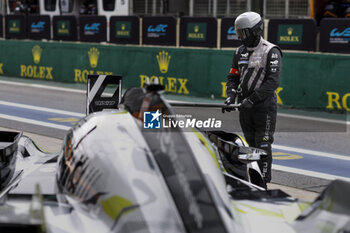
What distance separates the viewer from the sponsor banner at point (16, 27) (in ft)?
80.0

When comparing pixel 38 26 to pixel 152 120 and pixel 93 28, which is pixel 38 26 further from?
pixel 152 120

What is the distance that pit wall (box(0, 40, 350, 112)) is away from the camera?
1534 cm

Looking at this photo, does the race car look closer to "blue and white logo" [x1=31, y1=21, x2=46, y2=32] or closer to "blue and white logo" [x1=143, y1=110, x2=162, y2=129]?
"blue and white logo" [x1=143, y1=110, x2=162, y2=129]

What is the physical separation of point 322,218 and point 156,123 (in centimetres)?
109

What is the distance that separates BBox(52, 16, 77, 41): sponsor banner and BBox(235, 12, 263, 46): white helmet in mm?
15890

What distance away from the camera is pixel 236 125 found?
567cm

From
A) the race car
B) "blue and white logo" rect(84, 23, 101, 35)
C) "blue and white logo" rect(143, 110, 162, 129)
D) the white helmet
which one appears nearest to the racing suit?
the white helmet

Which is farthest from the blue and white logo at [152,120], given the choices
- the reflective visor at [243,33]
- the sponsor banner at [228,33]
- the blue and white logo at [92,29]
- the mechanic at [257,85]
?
the blue and white logo at [92,29]

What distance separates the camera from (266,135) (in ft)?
25.0

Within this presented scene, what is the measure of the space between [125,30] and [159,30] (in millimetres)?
1588

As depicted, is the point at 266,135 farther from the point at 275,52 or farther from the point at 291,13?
the point at 291,13

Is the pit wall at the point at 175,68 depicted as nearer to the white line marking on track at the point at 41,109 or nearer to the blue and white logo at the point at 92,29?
the blue and white logo at the point at 92,29

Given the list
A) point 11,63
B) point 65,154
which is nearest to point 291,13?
point 11,63

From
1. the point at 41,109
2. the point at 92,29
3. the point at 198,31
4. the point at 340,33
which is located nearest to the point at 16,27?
the point at 92,29
